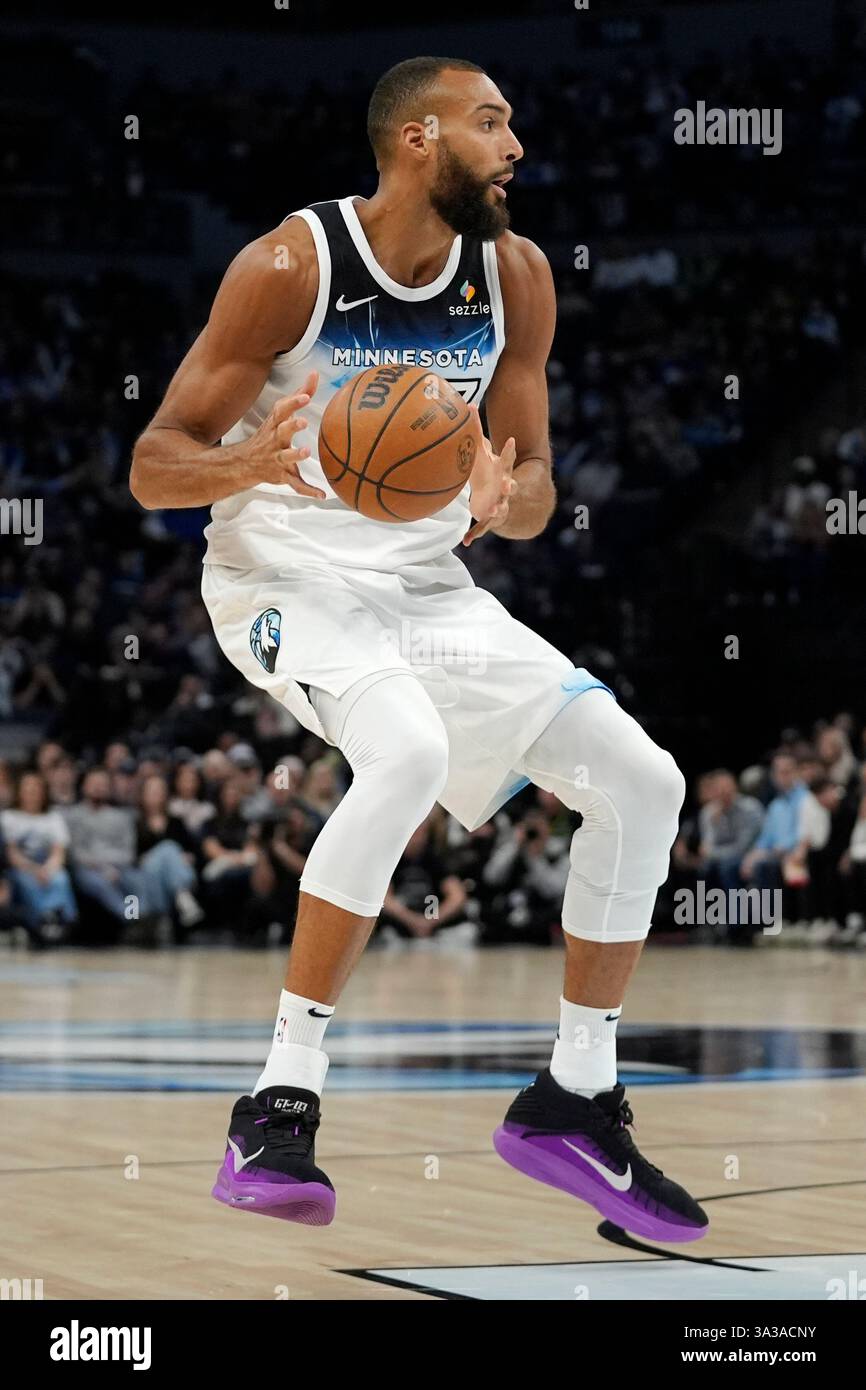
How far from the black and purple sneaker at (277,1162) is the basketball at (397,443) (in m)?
1.29

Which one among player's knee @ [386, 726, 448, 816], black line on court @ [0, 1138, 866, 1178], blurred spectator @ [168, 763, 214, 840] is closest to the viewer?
player's knee @ [386, 726, 448, 816]

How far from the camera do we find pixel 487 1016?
9.74 metres

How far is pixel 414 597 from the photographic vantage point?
15.4 feet

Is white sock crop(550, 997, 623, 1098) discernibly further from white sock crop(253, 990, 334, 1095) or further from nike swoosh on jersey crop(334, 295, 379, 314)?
nike swoosh on jersey crop(334, 295, 379, 314)

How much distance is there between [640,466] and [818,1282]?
52.1 feet

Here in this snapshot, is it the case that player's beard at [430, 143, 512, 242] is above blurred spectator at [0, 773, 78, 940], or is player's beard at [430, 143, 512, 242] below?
above

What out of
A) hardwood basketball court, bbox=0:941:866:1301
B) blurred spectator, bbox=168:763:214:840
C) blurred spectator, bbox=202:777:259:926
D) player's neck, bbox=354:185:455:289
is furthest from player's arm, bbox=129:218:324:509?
blurred spectator, bbox=168:763:214:840

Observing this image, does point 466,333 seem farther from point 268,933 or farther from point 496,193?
point 268,933

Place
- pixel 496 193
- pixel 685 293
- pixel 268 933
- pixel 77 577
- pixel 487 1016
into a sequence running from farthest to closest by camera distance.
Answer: pixel 685 293 → pixel 77 577 → pixel 268 933 → pixel 487 1016 → pixel 496 193

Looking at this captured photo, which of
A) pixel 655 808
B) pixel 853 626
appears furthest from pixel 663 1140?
pixel 853 626

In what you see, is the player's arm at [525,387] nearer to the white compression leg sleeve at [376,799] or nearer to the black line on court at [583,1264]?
the white compression leg sleeve at [376,799]

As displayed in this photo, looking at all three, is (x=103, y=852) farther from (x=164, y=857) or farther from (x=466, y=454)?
(x=466, y=454)

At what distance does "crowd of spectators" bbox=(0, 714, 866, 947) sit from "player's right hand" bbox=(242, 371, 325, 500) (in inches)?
393

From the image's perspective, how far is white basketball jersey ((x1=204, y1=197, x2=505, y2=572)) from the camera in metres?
4.57
